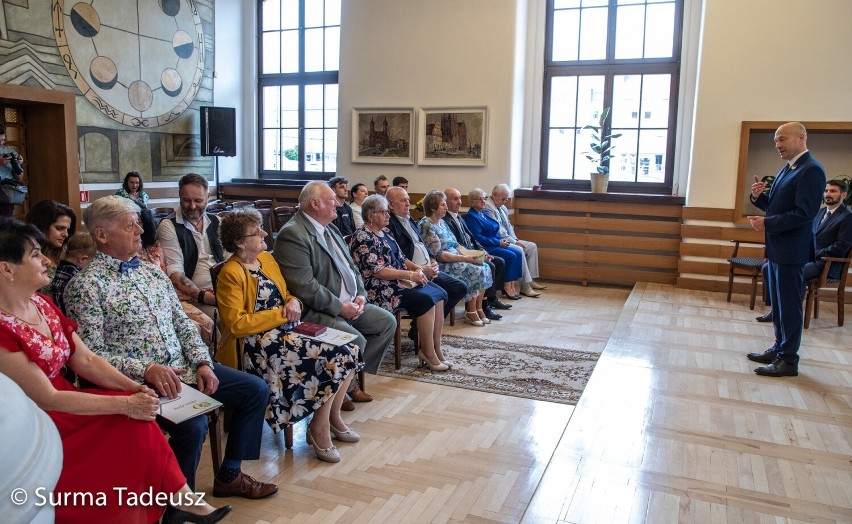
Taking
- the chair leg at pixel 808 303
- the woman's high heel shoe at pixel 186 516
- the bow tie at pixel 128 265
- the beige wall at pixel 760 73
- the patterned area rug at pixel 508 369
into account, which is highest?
the beige wall at pixel 760 73

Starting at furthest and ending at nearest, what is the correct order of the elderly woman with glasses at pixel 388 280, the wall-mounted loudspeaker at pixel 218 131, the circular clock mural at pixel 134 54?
the wall-mounted loudspeaker at pixel 218 131 → the circular clock mural at pixel 134 54 → the elderly woman with glasses at pixel 388 280

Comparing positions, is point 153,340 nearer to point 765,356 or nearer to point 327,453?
point 327,453

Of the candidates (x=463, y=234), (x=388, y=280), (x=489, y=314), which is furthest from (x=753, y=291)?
(x=388, y=280)

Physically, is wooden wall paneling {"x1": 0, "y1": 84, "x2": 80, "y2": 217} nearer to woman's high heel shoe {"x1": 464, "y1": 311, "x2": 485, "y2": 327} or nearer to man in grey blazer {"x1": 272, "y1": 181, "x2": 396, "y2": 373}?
woman's high heel shoe {"x1": 464, "y1": 311, "x2": 485, "y2": 327}

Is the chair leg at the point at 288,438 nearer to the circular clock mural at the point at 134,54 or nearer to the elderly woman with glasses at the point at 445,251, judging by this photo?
the elderly woman with glasses at the point at 445,251

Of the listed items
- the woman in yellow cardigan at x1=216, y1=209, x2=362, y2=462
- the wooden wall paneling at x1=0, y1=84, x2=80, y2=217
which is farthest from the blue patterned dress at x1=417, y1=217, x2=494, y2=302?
the wooden wall paneling at x1=0, y1=84, x2=80, y2=217

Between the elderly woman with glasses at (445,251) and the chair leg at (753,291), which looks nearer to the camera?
the elderly woman with glasses at (445,251)

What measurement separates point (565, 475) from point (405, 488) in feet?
2.30

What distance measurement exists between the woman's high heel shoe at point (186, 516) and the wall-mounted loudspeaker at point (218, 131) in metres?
7.91

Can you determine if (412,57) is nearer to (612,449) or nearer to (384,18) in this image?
(384,18)

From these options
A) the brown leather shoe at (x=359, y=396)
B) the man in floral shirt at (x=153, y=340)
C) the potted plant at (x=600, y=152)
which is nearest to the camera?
the man in floral shirt at (x=153, y=340)

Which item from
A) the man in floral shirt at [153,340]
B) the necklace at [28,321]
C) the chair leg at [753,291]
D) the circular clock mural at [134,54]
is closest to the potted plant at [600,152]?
the chair leg at [753,291]

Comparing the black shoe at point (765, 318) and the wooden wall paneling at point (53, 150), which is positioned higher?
the wooden wall paneling at point (53, 150)

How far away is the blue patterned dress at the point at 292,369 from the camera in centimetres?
301
